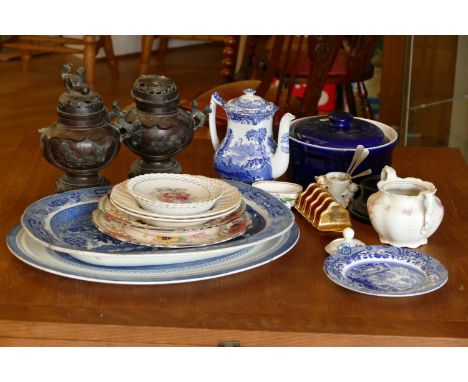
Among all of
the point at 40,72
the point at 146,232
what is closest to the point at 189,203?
the point at 146,232

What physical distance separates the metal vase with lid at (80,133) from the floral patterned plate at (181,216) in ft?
0.34

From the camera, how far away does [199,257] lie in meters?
1.07

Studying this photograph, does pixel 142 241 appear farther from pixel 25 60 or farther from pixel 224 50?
pixel 25 60

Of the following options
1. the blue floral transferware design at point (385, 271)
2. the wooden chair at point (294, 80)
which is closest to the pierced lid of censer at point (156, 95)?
the blue floral transferware design at point (385, 271)

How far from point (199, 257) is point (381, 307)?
0.73 feet

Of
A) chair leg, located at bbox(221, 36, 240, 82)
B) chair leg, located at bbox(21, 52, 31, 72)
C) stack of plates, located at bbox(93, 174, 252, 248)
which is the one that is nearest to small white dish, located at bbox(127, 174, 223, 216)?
stack of plates, located at bbox(93, 174, 252, 248)

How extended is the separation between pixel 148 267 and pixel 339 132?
406 millimetres

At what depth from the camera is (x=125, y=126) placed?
1270mm

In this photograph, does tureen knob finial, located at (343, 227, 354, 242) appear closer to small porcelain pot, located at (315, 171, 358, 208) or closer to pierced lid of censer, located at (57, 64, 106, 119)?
small porcelain pot, located at (315, 171, 358, 208)

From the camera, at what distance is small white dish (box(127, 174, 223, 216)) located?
1.09 m

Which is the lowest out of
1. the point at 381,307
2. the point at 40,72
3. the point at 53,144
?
the point at 40,72

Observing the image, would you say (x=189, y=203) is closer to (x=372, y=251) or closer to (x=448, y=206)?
(x=372, y=251)

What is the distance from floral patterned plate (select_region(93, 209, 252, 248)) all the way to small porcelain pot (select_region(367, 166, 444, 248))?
0.17 m

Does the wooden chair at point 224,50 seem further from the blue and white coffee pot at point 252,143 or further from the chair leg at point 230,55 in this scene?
the blue and white coffee pot at point 252,143
